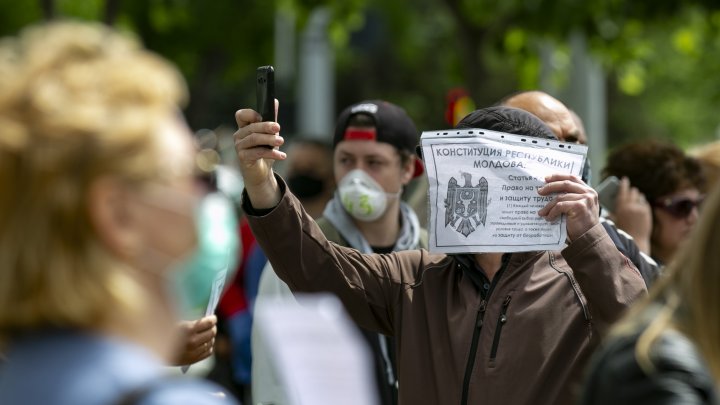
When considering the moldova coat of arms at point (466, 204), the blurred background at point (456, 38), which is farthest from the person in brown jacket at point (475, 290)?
the blurred background at point (456, 38)

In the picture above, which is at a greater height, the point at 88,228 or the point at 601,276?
the point at 88,228

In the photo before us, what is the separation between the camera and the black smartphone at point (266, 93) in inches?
159

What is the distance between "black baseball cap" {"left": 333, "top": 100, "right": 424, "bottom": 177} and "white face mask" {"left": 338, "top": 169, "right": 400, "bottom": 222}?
162mm

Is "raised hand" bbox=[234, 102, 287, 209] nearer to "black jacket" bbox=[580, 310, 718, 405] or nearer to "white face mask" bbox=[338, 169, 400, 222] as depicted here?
"white face mask" bbox=[338, 169, 400, 222]

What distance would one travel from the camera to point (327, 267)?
160 inches

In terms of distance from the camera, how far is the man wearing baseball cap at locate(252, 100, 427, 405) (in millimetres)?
5508

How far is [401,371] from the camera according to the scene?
13.0 ft

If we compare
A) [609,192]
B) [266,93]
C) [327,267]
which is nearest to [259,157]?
[266,93]

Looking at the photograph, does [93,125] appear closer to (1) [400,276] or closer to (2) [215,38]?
(1) [400,276]

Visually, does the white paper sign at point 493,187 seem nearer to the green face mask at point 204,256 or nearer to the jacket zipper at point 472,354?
the jacket zipper at point 472,354

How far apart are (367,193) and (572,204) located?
6.20 feet

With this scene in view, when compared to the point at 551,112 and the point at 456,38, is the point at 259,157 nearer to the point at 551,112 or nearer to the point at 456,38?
the point at 551,112

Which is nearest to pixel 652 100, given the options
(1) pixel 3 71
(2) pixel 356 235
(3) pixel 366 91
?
(3) pixel 366 91

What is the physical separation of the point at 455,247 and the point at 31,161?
2.08 m
